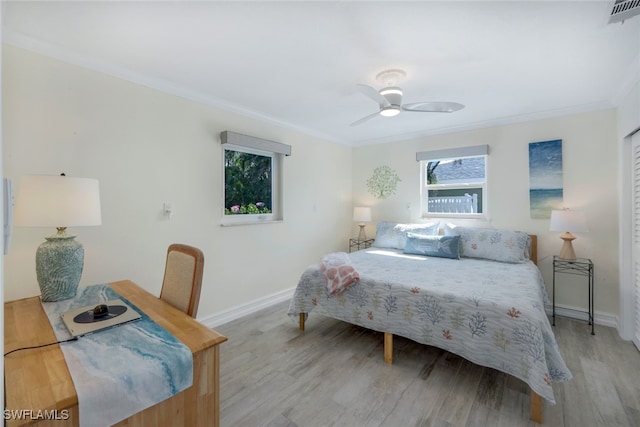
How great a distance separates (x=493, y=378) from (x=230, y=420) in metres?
1.84

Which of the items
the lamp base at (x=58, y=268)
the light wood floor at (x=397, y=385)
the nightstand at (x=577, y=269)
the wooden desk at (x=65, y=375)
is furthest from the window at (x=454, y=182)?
the lamp base at (x=58, y=268)

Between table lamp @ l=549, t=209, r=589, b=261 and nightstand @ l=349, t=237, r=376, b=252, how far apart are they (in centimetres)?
232

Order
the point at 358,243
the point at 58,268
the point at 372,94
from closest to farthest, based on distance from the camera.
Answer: the point at 58,268 → the point at 372,94 → the point at 358,243

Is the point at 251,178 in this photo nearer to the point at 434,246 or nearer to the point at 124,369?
the point at 434,246

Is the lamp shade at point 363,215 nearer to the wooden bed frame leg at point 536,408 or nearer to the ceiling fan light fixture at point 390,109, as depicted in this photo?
the ceiling fan light fixture at point 390,109

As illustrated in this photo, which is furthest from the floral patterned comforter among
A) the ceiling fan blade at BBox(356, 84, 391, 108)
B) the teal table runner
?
the teal table runner

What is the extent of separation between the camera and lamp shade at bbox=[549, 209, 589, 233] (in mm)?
2928

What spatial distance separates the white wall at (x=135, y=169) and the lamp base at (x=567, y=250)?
301 cm

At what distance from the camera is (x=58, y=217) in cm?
160

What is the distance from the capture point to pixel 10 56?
6.31ft

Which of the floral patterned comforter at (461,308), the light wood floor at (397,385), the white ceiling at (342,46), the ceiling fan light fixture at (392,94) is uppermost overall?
Result: the white ceiling at (342,46)

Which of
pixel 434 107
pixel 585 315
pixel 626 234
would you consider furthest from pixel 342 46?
pixel 585 315

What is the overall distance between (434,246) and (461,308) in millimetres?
1451

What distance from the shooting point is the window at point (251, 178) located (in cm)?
324
